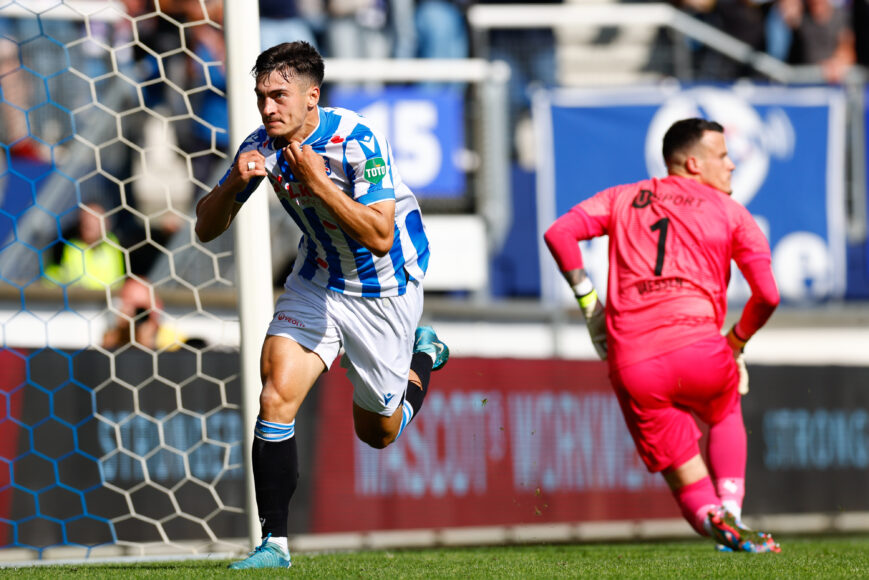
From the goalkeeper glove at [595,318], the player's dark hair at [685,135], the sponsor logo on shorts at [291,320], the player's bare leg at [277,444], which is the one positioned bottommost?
the player's bare leg at [277,444]

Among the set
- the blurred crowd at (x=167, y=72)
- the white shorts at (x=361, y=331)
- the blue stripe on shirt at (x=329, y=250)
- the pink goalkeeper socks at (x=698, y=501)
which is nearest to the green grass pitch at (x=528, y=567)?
the pink goalkeeper socks at (x=698, y=501)

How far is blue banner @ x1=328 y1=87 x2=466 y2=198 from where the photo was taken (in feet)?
36.0

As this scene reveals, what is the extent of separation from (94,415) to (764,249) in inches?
168

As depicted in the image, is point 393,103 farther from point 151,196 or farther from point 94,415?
point 94,415

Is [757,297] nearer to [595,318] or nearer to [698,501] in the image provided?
[595,318]

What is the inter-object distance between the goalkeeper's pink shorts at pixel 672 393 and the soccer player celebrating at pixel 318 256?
1.03 metres

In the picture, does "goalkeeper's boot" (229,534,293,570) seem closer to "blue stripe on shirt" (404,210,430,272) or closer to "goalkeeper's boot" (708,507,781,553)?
"blue stripe on shirt" (404,210,430,272)

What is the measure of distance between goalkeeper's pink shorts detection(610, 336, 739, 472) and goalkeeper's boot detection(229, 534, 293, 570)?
1.74m

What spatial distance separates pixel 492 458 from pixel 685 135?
3635 mm

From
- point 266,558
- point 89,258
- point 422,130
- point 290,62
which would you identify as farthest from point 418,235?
point 422,130

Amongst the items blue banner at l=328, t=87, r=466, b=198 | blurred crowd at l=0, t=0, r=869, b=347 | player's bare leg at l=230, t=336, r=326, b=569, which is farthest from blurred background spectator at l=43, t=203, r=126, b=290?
player's bare leg at l=230, t=336, r=326, b=569

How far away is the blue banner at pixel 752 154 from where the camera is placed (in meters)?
11.2

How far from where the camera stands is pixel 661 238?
6.05 meters

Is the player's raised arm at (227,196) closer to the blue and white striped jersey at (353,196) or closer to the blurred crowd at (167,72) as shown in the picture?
the blue and white striped jersey at (353,196)
